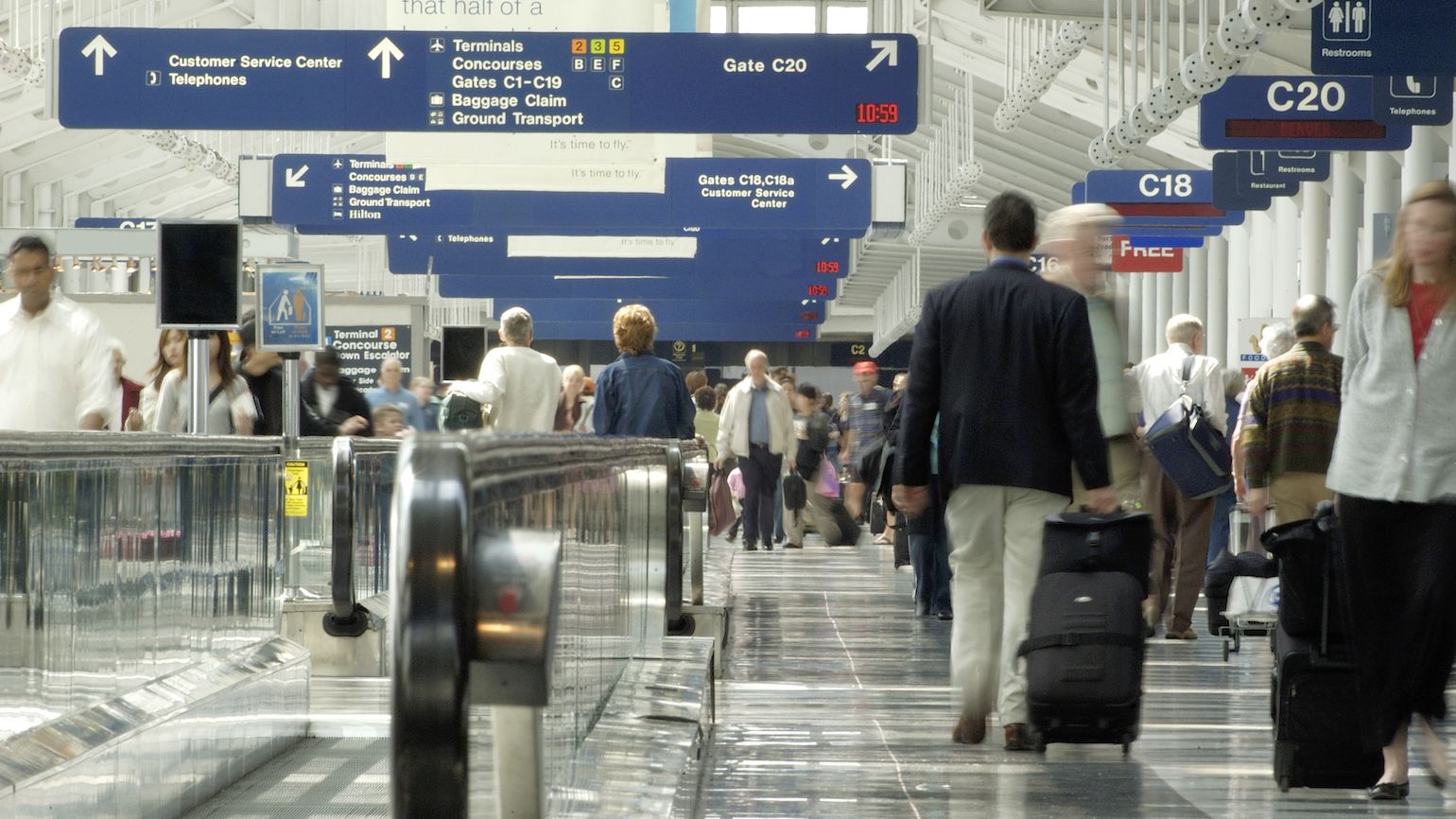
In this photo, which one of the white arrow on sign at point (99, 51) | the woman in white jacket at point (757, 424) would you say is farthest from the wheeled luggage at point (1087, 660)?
the woman in white jacket at point (757, 424)

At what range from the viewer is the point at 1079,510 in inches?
245

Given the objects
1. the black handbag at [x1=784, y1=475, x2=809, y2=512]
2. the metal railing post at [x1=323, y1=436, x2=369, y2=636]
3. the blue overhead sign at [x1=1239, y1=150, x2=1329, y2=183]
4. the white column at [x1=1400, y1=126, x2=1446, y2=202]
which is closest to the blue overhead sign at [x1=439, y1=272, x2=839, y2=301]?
the black handbag at [x1=784, y1=475, x2=809, y2=512]

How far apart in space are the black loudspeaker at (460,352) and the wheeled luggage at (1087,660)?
62.9ft

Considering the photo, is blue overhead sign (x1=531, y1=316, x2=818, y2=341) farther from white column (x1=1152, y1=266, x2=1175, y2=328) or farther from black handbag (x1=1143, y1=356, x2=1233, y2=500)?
black handbag (x1=1143, y1=356, x2=1233, y2=500)

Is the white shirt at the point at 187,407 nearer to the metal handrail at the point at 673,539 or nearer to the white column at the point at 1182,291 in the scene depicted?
the metal handrail at the point at 673,539

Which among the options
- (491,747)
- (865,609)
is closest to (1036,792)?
(491,747)

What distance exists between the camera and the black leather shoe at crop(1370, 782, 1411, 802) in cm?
518

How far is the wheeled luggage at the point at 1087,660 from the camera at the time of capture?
549cm

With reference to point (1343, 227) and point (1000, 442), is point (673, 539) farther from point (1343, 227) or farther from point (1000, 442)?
point (1343, 227)

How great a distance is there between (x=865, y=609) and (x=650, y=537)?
5534mm

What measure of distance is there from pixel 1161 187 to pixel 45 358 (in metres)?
13.4

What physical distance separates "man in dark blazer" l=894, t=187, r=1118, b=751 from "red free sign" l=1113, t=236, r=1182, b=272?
15446mm

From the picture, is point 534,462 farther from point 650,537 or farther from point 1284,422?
point 1284,422

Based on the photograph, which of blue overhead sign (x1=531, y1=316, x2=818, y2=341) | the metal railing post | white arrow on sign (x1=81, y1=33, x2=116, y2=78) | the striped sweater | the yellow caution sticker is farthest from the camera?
blue overhead sign (x1=531, y1=316, x2=818, y2=341)
